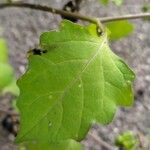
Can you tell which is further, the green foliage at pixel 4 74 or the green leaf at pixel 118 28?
the green foliage at pixel 4 74

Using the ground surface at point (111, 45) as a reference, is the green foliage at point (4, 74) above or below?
above

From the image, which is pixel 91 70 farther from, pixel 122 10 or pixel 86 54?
pixel 122 10

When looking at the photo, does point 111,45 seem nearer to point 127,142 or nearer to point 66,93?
point 127,142

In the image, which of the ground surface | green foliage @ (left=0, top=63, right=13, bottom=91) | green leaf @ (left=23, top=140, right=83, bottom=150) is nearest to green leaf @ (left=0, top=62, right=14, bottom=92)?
Result: green foliage @ (left=0, top=63, right=13, bottom=91)

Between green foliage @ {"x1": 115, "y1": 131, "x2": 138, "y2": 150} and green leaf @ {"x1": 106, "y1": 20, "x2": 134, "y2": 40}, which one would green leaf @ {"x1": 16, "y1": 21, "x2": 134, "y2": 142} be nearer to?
green leaf @ {"x1": 106, "y1": 20, "x2": 134, "y2": 40}

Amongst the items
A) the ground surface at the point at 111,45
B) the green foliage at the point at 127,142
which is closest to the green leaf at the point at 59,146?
the green foliage at the point at 127,142

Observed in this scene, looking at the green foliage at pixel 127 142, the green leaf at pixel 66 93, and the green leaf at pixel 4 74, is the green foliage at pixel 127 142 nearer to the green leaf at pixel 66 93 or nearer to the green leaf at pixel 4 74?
the green leaf at pixel 4 74
